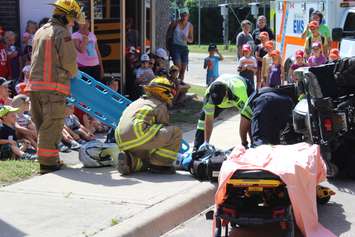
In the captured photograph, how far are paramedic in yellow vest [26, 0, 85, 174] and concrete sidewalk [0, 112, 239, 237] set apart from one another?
0.38 m

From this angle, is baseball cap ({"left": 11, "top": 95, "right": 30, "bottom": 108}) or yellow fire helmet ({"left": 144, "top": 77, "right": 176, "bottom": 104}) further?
baseball cap ({"left": 11, "top": 95, "right": 30, "bottom": 108})

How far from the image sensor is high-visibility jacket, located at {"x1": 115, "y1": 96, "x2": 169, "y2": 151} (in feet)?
25.5

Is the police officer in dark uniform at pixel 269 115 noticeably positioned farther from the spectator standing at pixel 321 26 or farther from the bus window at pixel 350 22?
the bus window at pixel 350 22

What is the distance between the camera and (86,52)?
11.6 m

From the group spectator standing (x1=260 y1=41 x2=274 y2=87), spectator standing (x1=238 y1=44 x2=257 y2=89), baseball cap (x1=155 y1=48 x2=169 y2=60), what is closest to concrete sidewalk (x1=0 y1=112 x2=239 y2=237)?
spectator standing (x1=238 y1=44 x2=257 y2=89)

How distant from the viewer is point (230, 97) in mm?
8086

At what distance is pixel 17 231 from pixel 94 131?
17.7ft

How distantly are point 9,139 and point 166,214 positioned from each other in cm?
322

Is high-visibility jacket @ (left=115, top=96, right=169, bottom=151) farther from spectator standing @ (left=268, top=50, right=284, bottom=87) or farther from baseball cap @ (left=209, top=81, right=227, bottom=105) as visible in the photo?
spectator standing @ (left=268, top=50, right=284, bottom=87)

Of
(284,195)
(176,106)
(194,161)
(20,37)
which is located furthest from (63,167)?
(176,106)

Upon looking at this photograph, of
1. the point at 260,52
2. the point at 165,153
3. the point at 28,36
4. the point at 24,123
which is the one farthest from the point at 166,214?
the point at 260,52

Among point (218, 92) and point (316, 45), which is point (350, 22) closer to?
point (316, 45)

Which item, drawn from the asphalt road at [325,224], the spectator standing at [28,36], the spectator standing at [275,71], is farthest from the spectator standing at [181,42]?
the asphalt road at [325,224]

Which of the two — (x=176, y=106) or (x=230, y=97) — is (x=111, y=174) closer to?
(x=230, y=97)
